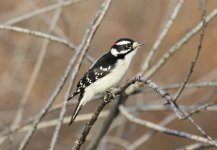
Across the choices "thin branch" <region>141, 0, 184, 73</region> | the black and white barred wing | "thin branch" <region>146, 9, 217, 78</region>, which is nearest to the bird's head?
the black and white barred wing

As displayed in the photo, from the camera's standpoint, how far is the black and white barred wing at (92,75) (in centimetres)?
349

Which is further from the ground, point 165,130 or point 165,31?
point 165,31

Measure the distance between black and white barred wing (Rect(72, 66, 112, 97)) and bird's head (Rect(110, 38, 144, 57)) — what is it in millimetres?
134

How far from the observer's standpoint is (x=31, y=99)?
8141 millimetres

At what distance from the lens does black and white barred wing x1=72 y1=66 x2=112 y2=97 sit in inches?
137

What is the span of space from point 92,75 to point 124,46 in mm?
277

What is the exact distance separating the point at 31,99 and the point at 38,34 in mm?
4794

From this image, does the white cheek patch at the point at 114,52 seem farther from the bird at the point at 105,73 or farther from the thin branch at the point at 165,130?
the thin branch at the point at 165,130

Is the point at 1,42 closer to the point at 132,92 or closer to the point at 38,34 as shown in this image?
the point at 132,92

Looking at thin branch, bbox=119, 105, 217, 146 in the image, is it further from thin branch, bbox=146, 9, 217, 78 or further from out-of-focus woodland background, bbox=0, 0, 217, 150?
out-of-focus woodland background, bbox=0, 0, 217, 150

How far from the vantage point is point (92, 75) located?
3516 millimetres

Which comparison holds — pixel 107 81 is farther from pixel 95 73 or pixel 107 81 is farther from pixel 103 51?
pixel 103 51

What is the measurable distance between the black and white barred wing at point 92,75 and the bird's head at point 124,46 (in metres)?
0.13

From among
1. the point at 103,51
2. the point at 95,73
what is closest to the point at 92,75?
the point at 95,73
